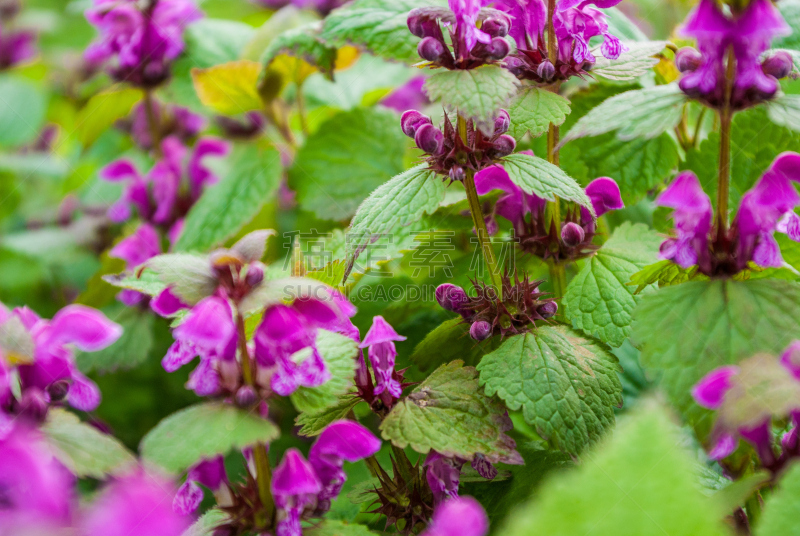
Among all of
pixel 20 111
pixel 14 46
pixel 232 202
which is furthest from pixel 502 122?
pixel 14 46

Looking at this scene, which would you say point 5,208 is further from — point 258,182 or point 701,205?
point 701,205

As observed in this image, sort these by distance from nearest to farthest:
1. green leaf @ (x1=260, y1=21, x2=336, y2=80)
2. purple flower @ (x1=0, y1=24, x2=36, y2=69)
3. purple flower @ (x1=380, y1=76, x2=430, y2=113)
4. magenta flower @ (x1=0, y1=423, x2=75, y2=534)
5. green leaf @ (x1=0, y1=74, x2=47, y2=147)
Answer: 1. magenta flower @ (x1=0, y1=423, x2=75, y2=534)
2. green leaf @ (x1=260, y1=21, x2=336, y2=80)
3. purple flower @ (x1=380, y1=76, x2=430, y2=113)
4. green leaf @ (x1=0, y1=74, x2=47, y2=147)
5. purple flower @ (x1=0, y1=24, x2=36, y2=69)

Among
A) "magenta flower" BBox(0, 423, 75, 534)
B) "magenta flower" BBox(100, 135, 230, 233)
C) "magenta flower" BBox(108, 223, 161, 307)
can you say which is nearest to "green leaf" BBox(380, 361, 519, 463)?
"magenta flower" BBox(0, 423, 75, 534)

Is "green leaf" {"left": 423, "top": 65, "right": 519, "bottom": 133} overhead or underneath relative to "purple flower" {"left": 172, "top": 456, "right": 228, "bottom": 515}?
overhead

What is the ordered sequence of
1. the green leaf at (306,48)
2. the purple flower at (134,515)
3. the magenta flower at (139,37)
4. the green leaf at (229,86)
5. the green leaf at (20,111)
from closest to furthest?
the purple flower at (134,515) → the green leaf at (306,48) → the green leaf at (229,86) → the magenta flower at (139,37) → the green leaf at (20,111)

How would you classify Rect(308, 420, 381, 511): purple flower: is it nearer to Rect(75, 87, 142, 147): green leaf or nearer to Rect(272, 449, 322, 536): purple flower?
Rect(272, 449, 322, 536): purple flower

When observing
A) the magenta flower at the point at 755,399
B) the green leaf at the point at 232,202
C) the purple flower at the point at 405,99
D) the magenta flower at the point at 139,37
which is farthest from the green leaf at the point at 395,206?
the purple flower at the point at 405,99

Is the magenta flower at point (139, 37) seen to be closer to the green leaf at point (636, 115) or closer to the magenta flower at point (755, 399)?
the green leaf at point (636, 115)
